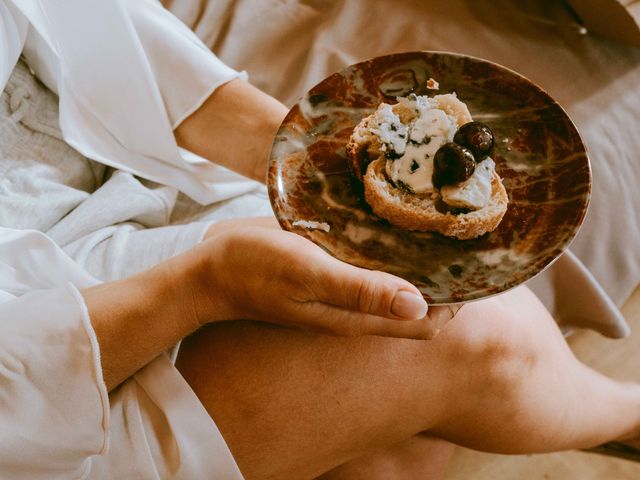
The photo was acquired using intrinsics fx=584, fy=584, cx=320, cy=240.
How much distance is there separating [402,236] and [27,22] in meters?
0.65

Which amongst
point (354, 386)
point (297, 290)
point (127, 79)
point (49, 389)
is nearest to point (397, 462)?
point (354, 386)

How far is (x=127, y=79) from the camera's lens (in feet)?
3.08

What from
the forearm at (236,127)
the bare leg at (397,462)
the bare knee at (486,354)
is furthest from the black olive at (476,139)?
the bare leg at (397,462)

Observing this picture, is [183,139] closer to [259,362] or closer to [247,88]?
[247,88]

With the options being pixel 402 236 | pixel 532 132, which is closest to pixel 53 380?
pixel 402 236

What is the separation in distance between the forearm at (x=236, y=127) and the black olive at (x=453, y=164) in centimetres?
33

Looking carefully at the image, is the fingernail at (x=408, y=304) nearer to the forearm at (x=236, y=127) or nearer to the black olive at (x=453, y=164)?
the black olive at (x=453, y=164)

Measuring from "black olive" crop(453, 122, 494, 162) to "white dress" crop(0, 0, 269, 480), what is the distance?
1.32 feet

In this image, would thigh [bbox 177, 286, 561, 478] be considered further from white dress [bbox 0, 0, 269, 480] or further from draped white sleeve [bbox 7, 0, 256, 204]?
draped white sleeve [bbox 7, 0, 256, 204]

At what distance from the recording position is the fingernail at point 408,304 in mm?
584

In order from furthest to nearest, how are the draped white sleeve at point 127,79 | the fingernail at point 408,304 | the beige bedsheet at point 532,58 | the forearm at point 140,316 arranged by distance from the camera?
the beige bedsheet at point 532,58 → the draped white sleeve at point 127,79 → the forearm at point 140,316 → the fingernail at point 408,304

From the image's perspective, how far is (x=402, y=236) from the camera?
749 millimetres

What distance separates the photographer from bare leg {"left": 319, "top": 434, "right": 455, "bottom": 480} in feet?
2.92

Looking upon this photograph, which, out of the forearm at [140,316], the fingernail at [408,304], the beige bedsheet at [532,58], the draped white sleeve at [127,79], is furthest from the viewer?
the beige bedsheet at [532,58]
